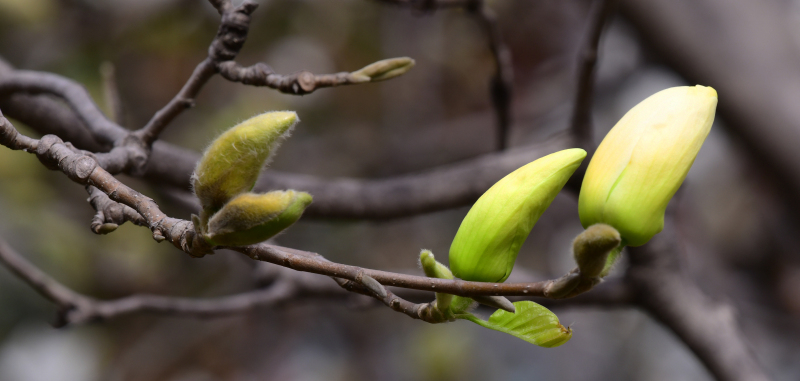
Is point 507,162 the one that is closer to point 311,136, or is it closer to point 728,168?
point 311,136

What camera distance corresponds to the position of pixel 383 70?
39cm

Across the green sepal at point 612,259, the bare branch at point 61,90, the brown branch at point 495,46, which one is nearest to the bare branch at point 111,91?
the bare branch at point 61,90

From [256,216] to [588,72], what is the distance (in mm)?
551

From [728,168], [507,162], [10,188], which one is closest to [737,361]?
[507,162]

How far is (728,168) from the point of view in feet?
6.16

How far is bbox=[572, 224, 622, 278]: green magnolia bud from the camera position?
0.27 meters

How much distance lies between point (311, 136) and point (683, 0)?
4.02 ft

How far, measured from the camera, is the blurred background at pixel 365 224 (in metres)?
1.35

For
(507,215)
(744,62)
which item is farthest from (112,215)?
(744,62)

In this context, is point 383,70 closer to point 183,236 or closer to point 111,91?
point 183,236

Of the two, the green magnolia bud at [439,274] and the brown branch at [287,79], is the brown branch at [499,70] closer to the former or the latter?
the brown branch at [287,79]

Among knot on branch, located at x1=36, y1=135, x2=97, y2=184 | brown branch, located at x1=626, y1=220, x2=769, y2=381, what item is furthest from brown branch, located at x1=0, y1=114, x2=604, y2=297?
brown branch, located at x1=626, y1=220, x2=769, y2=381

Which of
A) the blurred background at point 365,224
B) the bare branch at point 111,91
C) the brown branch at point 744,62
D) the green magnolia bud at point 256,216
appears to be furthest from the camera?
the blurred background at point 365,224

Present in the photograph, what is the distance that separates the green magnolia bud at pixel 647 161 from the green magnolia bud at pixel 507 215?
2cm
